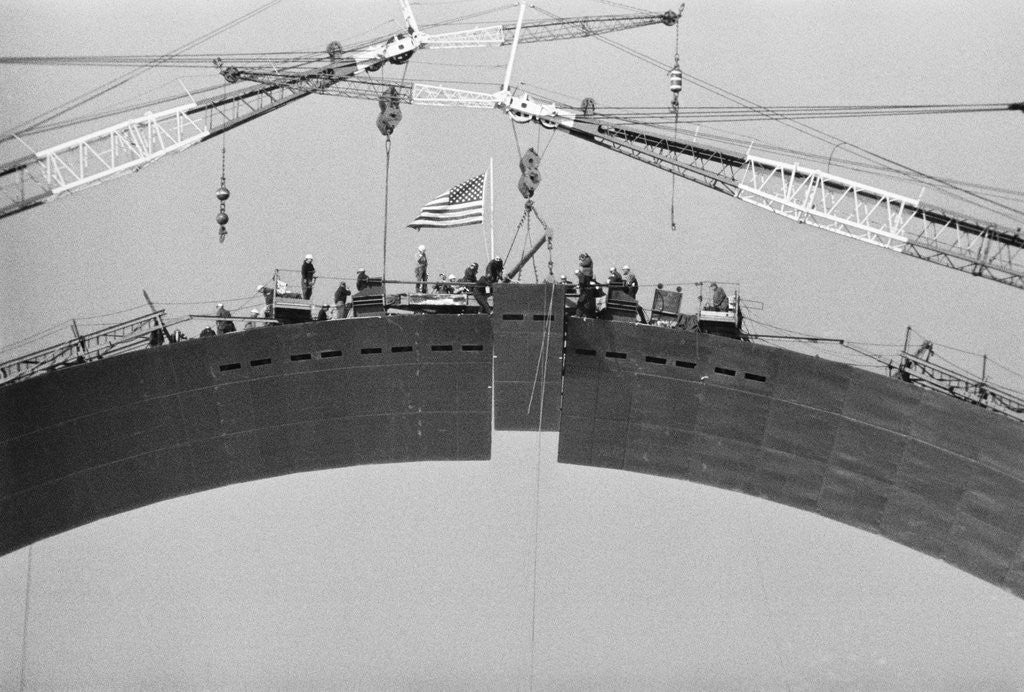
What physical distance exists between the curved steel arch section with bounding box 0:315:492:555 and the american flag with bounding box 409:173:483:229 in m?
2.03

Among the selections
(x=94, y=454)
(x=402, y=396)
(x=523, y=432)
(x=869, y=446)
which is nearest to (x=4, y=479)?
(x=94, y=454)

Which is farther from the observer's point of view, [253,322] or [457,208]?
[253,322]

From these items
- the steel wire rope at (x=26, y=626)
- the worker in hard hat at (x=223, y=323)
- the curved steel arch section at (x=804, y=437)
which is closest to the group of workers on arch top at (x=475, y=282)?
the curved steel arch section at (x=804, y=437)

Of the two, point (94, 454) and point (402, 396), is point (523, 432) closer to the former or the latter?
point (402, 396)

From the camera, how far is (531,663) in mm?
32469

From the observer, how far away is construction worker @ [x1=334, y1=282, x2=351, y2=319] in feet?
99.9

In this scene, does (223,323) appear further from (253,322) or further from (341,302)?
(341,302)

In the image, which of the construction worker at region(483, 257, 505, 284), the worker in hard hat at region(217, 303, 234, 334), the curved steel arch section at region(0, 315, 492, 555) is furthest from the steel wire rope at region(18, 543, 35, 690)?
the construction worker at region(483, 257, 505, 284)

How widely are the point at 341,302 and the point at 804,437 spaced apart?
34.1 ft

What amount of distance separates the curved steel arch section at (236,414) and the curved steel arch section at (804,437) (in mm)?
2723

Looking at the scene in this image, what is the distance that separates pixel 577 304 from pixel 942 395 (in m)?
7.71

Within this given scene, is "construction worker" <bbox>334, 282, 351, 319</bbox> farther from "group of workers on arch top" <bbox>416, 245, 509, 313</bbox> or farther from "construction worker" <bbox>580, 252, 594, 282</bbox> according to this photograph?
"construction worker" <bbox>580, 252, 594, 282</bbox>

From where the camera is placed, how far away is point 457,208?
97.6 feet

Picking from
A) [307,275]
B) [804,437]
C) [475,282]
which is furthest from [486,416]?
[804,437]
